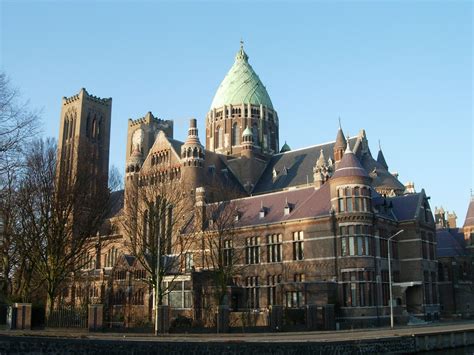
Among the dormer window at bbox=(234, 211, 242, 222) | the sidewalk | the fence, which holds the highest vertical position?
the dormer window at bbox=(234, 211, 242, 222)

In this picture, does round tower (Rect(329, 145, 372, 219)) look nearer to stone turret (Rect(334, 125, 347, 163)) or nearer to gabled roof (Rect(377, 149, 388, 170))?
stone turret (Rect(334, 125, 347, 163))

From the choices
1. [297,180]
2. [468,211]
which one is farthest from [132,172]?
[468,211]

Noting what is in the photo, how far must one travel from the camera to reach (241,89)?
98.9 metres

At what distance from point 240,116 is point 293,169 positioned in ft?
63.1

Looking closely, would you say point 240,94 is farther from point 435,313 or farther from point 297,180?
point 435,313

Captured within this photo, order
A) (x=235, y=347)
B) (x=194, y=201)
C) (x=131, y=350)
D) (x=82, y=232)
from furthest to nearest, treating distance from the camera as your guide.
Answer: (x=194, y=201), (x=82, y=232), (x=235, y=347), (x=131, y=350)

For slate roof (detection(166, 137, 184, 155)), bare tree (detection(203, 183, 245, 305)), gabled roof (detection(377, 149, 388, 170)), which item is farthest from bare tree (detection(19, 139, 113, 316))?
gabled roof (detection(377, 149, 388, 170))

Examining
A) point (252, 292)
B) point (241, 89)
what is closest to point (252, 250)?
point (252, 292)

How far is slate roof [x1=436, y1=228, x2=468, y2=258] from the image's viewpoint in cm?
8184

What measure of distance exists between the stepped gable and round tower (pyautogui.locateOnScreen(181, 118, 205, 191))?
11199 millimetres

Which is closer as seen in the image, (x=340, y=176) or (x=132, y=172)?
(x=340, y=176)

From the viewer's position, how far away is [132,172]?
269 ft

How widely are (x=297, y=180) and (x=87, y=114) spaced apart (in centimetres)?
5899

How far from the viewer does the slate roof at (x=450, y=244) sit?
81844mm
